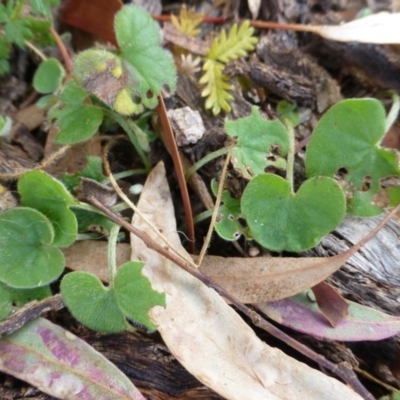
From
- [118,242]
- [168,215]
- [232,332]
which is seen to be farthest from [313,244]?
[118,242]

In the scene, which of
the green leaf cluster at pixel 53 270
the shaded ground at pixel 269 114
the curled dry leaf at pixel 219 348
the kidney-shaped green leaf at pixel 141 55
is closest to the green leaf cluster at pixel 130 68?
the kidney-shaped green leaf at pixel 141 55

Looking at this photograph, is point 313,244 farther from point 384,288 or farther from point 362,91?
point 362,91

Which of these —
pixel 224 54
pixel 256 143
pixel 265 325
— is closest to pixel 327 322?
pixel 265 325

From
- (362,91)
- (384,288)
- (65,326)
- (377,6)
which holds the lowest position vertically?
(384,288)

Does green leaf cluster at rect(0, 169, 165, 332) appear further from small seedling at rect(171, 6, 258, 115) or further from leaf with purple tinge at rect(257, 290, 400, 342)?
small seedling at rect(171, 6, 258, 115)

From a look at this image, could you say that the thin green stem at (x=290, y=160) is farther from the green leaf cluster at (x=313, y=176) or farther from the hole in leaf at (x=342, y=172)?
the hole in leaf at (x=342, y=172)

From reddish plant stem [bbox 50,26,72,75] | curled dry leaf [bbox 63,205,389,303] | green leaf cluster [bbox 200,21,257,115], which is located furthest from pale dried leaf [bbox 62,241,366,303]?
reddish plant stem [bbox 50,26,72,75]
